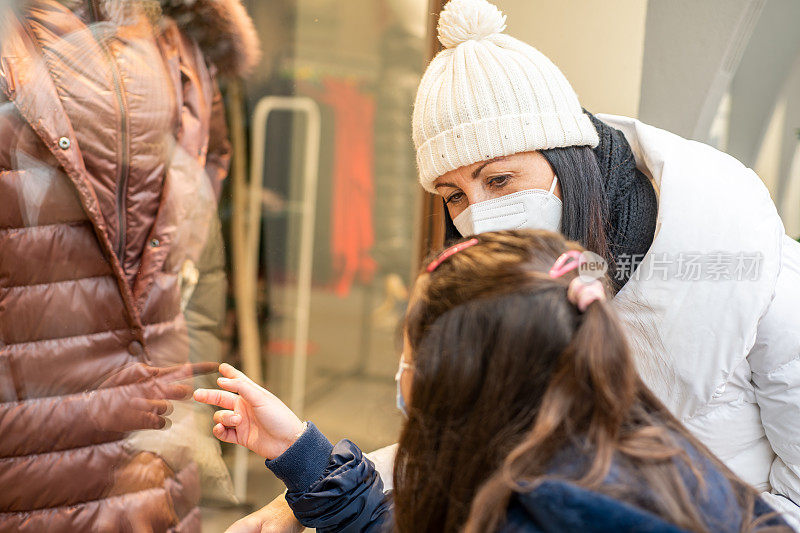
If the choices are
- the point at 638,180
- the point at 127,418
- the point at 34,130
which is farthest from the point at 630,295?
the point at 34,130

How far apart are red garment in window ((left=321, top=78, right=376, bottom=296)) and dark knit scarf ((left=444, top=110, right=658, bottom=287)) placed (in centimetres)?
121

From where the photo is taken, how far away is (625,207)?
118 cm

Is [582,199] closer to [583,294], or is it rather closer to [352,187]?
Result: [583,294]

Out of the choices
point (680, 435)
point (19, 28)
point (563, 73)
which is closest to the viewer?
point (680, 435)

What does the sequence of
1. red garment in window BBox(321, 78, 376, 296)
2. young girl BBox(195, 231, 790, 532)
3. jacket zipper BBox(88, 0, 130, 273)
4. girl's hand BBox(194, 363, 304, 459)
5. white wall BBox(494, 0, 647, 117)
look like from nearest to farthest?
young girl BBox(195, 231, 790, 532) → girl's hand BBox(194, 363, 304, 459) → jacket zipper BBox(88, 0, 130, 273) → white wall BBox(494, 0, 647, 117) → red garment in window BBox(321, 78, 376, 296)

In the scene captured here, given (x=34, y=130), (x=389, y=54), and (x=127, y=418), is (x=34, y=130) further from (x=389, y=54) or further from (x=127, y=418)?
(x=389, y=54)

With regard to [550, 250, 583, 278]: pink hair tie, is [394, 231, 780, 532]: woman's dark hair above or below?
below

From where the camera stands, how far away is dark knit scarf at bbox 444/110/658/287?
3.85 feet

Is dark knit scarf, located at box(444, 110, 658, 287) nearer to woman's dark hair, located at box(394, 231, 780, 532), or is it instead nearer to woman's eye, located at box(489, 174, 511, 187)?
woman's eye, located at box(489, 174, 511, 187)

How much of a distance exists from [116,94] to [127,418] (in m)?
0.54

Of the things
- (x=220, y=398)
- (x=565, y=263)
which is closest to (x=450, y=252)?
(x=565, y=263)

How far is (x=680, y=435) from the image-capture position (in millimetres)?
804

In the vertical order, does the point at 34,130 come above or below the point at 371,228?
above

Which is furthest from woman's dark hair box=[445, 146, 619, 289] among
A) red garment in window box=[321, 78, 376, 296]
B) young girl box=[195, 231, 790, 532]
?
red garment in window box=[321, 78, 376, 296]
